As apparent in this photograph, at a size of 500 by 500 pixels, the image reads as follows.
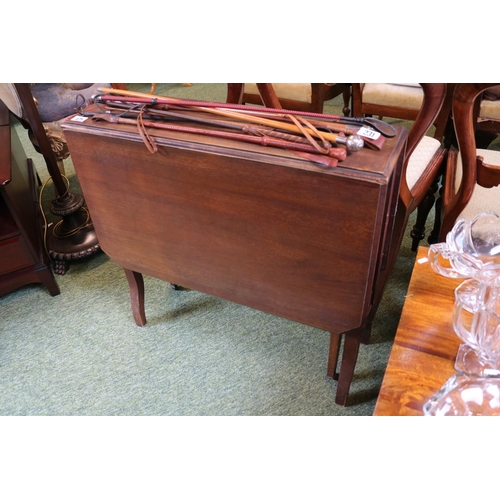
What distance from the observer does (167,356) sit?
4.60 ft

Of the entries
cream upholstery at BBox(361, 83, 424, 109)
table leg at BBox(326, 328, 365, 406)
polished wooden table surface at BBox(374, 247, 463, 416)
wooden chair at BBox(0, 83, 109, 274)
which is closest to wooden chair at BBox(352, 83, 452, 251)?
cream upholstery at BBox(361, 83, 424, 109)

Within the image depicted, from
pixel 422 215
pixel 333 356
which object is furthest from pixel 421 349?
pixel 422 215

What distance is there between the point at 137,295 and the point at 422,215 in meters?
1.05

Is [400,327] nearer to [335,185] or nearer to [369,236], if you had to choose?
[369,236]

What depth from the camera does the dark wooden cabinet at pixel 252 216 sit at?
82 cm

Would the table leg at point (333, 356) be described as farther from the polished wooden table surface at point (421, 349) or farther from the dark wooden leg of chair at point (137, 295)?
the dark wooden leg of chair at point (137, 295)

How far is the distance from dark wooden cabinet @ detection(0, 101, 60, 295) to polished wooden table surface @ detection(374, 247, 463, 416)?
120 cm

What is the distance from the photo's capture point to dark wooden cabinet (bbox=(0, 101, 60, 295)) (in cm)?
147

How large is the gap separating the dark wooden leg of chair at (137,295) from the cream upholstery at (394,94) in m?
1.30

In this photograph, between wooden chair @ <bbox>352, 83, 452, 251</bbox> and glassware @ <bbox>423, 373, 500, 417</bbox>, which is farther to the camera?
wooden chair @ <bbox>352, 83, 452, 251</bbox>

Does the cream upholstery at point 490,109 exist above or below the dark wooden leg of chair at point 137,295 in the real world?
above

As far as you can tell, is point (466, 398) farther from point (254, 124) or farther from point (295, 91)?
point (295, 91)

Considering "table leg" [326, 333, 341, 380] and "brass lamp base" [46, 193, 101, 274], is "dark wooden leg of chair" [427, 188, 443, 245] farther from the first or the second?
"brass lamp base" [46, 193, 101, 274]

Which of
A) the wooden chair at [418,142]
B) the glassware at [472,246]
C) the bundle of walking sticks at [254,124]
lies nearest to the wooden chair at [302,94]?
the wooden chair at [418,142]
